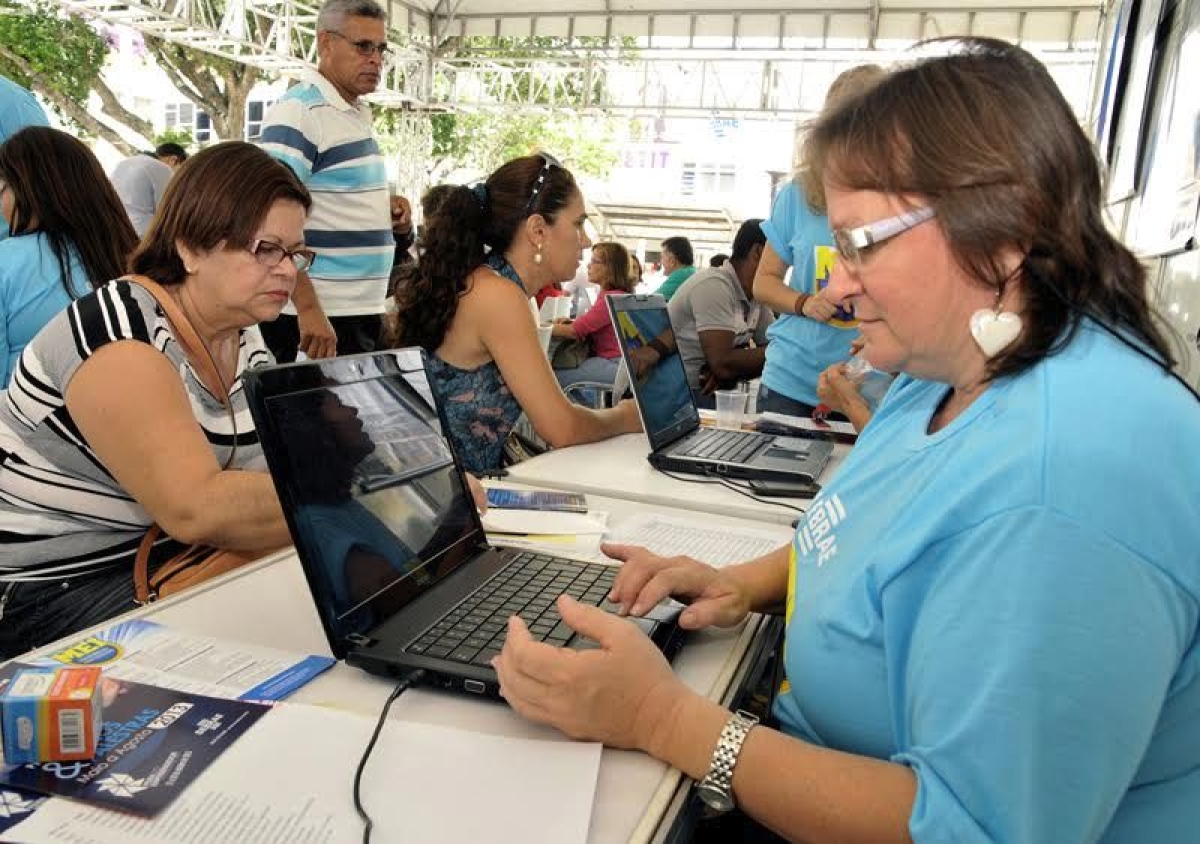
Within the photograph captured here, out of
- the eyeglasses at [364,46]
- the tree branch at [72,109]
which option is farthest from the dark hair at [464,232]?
the tree branch at [72,109]

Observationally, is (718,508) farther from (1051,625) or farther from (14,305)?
(14,305)

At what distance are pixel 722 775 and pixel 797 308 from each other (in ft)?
6.29

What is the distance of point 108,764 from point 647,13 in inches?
344

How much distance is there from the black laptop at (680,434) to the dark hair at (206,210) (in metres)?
0.78

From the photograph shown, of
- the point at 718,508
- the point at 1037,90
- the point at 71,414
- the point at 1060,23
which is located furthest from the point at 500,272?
the point at 1060,23

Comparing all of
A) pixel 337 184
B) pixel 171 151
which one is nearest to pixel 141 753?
pixel 337 184

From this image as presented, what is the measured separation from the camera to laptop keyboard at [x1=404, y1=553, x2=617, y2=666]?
3.21 ft

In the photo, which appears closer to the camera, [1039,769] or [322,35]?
[1039,769]

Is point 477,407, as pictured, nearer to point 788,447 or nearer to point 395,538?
point 788,447

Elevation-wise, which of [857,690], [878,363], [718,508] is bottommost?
[718,508]

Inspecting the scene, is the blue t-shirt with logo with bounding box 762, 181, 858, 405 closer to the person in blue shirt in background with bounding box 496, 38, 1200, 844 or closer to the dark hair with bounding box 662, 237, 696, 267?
the person in blue shirt in background with bounding box 496, 38, 1200, 844

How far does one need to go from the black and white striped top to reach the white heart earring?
3.81 feet

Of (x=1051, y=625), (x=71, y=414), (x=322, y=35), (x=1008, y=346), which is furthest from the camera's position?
(x=322, y=35)

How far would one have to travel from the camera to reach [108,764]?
2.51ft
